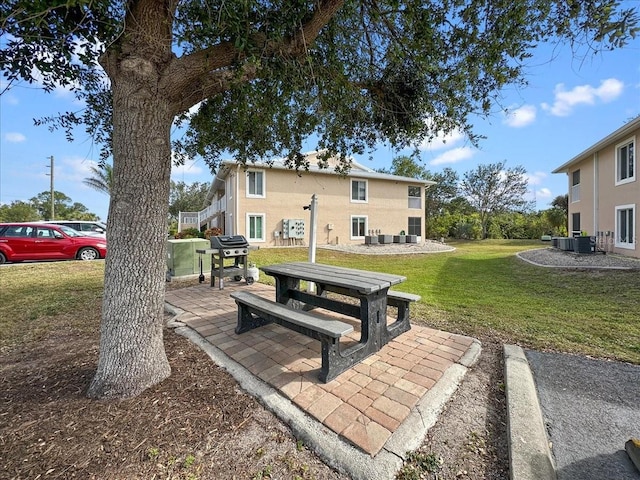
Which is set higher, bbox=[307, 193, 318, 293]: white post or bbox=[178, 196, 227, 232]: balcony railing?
bbox=[178, 196, 227, 232]: balcony railing

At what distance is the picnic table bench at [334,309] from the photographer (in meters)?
2.47

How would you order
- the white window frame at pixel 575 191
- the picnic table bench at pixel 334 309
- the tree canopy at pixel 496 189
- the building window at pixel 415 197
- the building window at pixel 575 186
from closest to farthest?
1. the picnic table bench at pixel 334 309
2. the white window frame at pixel 575 191
3. the building window at pixel 575 186
4. the building window at pixel 415 197
5. the tree canopy at pixel 496 189

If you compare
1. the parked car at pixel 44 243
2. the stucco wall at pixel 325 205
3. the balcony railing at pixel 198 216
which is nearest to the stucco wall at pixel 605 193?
the stucco wall at pixel 325 205

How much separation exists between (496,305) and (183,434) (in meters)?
5.34

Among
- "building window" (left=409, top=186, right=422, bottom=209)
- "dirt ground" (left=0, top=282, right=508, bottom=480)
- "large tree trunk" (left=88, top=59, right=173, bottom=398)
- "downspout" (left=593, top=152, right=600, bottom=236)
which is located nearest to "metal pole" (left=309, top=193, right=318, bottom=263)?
"dirt ground" (left=0, top=282, right=508, bottom=480)

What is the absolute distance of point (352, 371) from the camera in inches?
104

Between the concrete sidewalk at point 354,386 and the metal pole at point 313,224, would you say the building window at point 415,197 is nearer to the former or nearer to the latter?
the metal pole at point 313,224

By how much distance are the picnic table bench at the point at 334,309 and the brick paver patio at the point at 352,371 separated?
11cm

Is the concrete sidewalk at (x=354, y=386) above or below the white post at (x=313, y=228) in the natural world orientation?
below

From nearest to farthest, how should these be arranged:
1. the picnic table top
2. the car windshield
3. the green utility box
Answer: the picnic table top, the green utility box, the car windshield

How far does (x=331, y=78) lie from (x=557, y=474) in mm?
4098

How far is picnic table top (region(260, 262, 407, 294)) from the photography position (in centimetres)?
275

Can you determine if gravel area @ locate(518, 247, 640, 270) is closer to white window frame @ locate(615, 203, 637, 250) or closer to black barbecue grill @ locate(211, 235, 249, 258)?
white window frame @ locate(615, 203, 637, 250)

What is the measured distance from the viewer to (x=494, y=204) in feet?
101
